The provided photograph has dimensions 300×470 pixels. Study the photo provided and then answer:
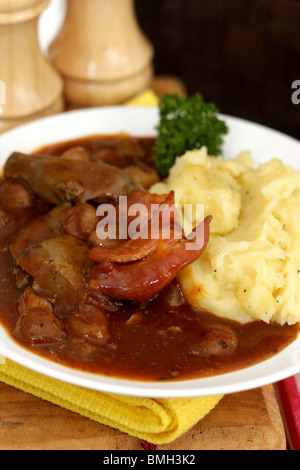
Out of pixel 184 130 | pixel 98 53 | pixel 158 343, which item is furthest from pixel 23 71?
pixel 158 343

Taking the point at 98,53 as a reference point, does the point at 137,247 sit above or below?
above

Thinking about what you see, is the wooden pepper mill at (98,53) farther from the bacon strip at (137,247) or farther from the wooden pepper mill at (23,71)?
the bacon strip at (137,247)

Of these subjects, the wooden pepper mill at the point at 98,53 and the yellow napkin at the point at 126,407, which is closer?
the yellow napkin at the point at 126,407

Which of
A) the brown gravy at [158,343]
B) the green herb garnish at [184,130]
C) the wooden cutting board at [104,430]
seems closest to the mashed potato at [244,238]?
the brown gravy at [158,343]

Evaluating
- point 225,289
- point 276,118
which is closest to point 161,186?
point 225,289

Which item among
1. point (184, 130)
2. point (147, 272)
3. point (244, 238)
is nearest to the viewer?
point (147, 272)

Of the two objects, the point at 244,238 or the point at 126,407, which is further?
the point at 244,238

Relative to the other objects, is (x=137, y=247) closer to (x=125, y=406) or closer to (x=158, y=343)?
(x=158, y=343)
